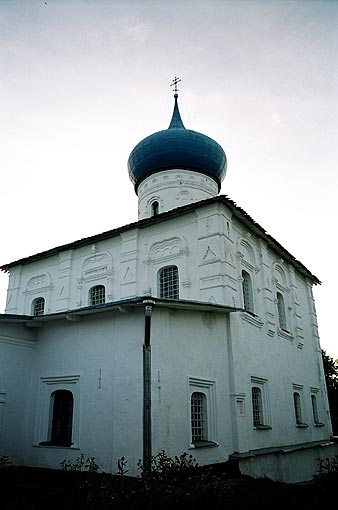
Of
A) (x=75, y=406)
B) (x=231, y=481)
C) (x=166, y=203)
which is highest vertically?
(x=166, y=203)

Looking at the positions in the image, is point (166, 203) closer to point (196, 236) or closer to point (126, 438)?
point (196, 236)

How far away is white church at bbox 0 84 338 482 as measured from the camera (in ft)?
29.3

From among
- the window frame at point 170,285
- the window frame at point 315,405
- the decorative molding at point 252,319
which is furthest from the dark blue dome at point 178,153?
the window frame at point 315,405

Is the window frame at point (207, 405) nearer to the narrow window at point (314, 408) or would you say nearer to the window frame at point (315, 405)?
the window frame at point (315, 405)

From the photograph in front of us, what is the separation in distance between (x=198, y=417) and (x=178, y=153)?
970 centimetres

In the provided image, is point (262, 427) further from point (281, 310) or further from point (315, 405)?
point (315, 405)

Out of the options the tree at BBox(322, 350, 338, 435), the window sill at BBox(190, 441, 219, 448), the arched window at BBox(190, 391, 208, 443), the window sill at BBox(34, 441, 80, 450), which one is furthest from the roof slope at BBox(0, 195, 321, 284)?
the tree at BBox(322, 350, 338, 435)

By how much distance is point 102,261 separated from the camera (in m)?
14.4

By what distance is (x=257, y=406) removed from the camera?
12.2 meters

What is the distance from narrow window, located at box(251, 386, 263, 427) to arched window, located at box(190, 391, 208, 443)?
2.53m

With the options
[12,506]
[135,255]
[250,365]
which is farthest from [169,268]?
[12,506]

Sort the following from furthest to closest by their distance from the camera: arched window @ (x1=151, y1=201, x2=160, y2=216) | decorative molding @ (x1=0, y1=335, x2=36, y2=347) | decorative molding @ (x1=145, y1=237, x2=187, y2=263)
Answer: arched window @ (x1=151, y1=201, x2=160, y2=216) < decorative molding @ (x1=145, y1=237, x2=187, y2=263) < decorative molding @ (x1=0, y1=335, x2=36, y2=347)

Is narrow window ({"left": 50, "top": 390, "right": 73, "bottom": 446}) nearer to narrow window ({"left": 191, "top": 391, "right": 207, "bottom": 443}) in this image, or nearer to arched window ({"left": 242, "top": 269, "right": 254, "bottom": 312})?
narrow window ({"left": 191, "top": 391, "right": 207, "bottom": 443})

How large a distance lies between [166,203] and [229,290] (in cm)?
589
